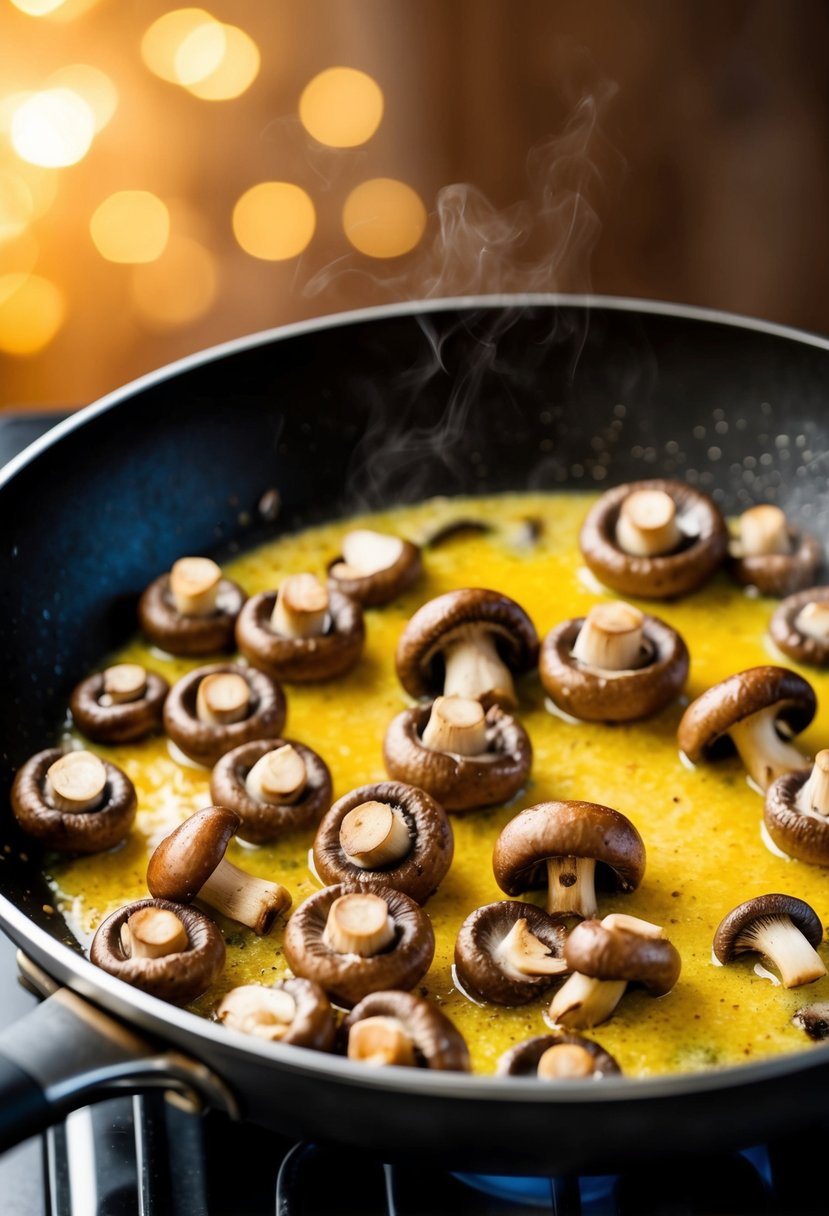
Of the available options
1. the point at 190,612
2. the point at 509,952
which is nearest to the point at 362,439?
the point at 190,612

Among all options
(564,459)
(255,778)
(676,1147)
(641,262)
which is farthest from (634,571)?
(641,262)

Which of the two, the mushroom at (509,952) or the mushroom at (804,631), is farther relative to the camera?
the mushroom at (804,631)

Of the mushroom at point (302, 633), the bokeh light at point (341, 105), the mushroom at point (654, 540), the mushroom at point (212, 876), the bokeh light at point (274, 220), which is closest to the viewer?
the mushroom at point (212, 876)

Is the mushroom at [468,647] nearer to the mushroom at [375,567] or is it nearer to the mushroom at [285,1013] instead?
the mushroom at [375,567]

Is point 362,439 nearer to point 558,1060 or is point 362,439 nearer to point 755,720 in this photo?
point 755,720

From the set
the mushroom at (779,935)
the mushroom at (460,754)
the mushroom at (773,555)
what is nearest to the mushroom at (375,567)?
the mushroom at (460,754)

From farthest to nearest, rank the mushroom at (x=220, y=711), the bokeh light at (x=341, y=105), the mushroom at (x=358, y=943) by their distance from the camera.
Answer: the bokeh light at (x=341, y=105) < the mushroom at (x=220, y=711) < the mushroom at (x=358, y=943)

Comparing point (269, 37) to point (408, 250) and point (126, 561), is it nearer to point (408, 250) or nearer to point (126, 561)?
point (408, 250)
